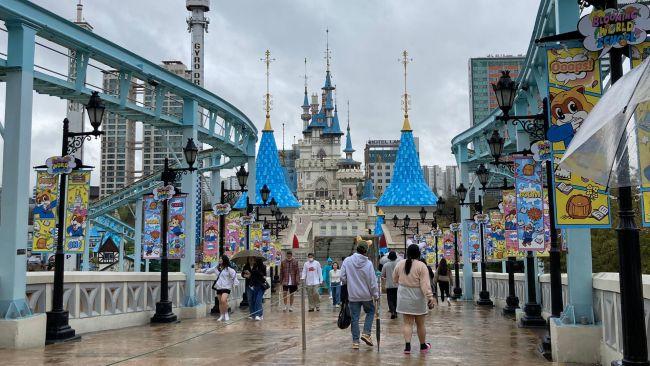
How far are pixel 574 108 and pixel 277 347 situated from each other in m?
5.90

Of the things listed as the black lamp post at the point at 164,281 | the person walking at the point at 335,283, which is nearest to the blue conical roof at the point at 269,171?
the person walking at the point at 335,283

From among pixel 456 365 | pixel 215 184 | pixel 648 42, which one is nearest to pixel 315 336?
pixel 456 365

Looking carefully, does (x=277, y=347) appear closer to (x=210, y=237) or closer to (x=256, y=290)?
(x=256, y=290)

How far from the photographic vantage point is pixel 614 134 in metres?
4.90

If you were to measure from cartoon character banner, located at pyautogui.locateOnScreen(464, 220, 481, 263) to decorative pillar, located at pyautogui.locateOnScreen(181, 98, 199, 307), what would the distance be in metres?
10.2

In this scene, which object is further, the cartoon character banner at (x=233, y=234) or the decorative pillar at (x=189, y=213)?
the cartoon character banner at (x=233, y=234)

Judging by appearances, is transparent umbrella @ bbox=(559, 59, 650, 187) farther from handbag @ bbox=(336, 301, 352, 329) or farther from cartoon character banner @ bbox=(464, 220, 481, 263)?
cartoon character banner @ bbox=(464, 220, 481, 263)

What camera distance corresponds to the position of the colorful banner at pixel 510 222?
15486mm

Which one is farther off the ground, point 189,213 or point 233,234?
point 189,213

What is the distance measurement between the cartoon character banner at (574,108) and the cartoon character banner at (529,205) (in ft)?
13.6

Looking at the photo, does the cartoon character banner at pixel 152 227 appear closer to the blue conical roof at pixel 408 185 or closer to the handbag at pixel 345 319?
the handbag at pixel 345 319

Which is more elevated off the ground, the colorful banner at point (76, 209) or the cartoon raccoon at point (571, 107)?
the cartoon raccoon at point (571, 107)

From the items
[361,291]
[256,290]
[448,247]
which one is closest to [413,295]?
[361,291]

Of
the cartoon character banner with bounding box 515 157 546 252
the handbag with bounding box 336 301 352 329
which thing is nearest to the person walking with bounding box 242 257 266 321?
the handbag with bounding box 336 301 352 329
